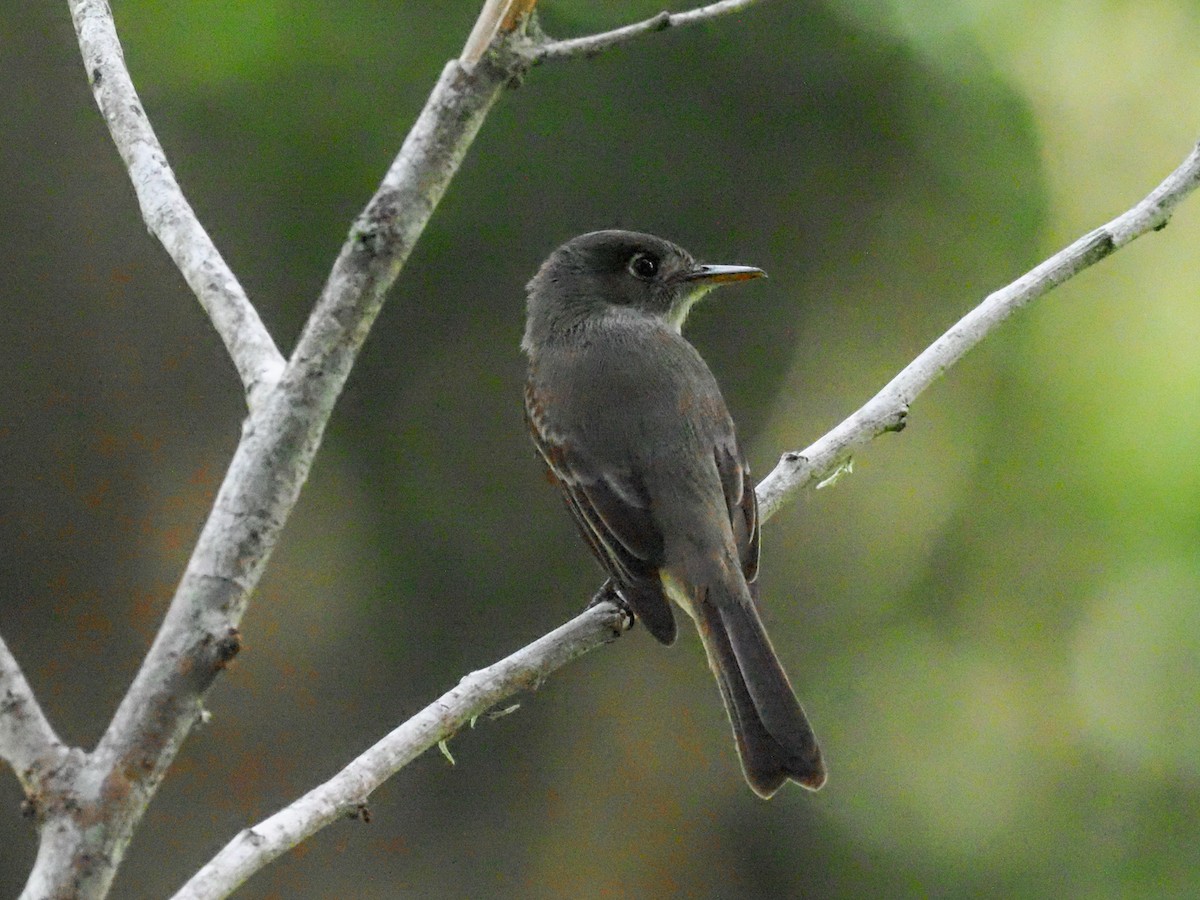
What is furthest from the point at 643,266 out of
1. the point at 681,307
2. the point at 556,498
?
the point at 556,498

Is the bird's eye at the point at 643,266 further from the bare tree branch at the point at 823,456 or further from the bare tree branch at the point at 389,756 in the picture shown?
the bare tree branch at the point at 389,756

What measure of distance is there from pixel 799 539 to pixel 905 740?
5.41 feet

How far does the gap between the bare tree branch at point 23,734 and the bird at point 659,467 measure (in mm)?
2098

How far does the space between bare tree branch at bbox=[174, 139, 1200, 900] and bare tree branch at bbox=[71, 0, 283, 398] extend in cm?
77

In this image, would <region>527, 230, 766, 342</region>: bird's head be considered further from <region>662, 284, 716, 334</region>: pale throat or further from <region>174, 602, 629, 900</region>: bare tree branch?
<region>174, 602, 629, 900</region>: bare tree branch

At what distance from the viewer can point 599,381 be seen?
16.1ft

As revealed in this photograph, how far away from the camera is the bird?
13.3 ft

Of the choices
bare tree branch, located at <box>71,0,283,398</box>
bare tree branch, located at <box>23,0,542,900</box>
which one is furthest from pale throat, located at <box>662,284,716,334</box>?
bare tree branch, located at <box>23,0,542,900</box>

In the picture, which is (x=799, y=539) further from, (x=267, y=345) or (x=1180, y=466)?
(x=267, y=345)

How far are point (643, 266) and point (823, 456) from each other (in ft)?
5.42

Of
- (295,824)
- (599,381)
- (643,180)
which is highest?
(643,180)

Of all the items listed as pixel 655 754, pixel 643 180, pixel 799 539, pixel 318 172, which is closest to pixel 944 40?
pixel 643 180

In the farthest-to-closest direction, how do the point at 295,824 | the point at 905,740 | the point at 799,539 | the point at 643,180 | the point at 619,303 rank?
the point at 905,740 → the point at 799,539 → the point at 643,180 → the point at 619,303 → the point at 295,824

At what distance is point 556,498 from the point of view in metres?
7.77
